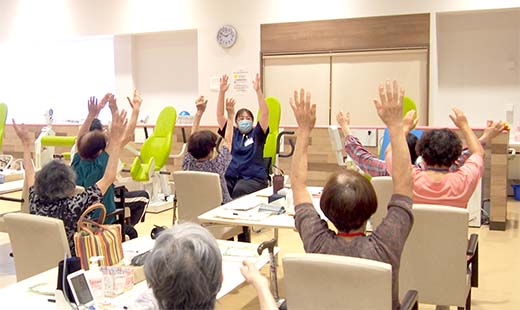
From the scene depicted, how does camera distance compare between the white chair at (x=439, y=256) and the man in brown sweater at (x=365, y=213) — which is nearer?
the man in brown sweater at (x=365, y=213)

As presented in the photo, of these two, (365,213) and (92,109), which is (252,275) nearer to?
(365,213)

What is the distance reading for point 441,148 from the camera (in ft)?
9.87

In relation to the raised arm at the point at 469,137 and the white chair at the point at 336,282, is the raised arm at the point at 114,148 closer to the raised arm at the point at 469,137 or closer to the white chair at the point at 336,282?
the white chair at the point at 336,282

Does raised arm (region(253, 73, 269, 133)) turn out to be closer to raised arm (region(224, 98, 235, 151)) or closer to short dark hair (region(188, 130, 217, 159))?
raised arm (region(224, 98, 235, 151))

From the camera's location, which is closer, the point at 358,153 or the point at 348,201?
the point at 348,201

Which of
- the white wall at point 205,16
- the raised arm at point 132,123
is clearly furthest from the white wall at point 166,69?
the raised arm at point 132,123

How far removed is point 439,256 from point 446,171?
524 mm

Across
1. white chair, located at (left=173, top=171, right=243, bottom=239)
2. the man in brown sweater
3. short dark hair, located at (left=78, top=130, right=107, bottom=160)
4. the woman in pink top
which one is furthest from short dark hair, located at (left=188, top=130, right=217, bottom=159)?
the man in brown sweater

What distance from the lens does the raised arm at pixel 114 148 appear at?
9.30 feet

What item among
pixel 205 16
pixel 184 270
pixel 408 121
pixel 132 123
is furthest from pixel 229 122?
pixel 205 16

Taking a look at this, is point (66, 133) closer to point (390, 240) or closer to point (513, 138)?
point (513, 138)

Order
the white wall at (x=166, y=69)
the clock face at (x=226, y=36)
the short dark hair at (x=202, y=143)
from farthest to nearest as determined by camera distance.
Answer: the white wall at (x=166, y=69) < the clock face at (x=226, y=36) < the short dark hair at (x=202, y=143)

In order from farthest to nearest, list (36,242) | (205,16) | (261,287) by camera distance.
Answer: (205,16), (36,242), (261,287)

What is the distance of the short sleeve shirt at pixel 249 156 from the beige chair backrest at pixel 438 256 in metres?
2.41
